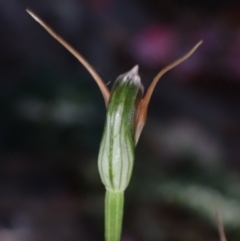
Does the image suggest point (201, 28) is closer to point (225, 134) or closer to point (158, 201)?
point (225, 134)

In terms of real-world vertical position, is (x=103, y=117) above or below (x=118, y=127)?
above

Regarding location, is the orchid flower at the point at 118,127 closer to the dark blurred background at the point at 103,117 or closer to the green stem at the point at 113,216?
the green stem at the point at 113,216

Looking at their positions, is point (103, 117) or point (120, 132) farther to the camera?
point (103, 117)

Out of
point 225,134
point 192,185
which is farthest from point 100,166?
point 225,134

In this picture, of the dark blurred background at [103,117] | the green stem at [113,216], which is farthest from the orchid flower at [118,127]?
the dark blurred background at [103,117]

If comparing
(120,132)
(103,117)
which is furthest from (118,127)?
(103,117)

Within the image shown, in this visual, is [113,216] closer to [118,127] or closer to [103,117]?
[118,127]

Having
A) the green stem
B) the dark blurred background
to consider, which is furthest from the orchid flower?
the dark blurred background

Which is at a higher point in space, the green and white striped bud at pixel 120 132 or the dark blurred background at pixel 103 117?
the dark blurred background at pixel 103 117
